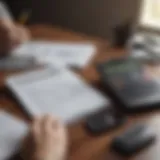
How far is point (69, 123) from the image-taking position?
1100mm

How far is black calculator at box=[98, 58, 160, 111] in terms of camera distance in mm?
1167

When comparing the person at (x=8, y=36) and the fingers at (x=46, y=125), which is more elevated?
the person at (x=8, y=36)

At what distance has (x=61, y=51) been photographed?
5.07 feet

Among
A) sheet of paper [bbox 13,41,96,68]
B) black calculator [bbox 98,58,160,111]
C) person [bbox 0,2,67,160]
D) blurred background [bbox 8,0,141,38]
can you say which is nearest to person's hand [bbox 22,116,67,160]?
person [bbox 0,2,67,160]

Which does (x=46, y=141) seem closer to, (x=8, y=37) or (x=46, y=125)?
(x=46, y=125)

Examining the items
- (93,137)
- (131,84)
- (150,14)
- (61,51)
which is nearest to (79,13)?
(150,14)

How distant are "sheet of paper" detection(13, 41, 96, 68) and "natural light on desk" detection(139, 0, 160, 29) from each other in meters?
0.75

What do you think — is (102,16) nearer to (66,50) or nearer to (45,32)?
(45,32)

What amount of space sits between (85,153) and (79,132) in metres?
0.09

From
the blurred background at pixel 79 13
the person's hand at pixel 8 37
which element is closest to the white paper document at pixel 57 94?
the person's hand at pixel 8 37

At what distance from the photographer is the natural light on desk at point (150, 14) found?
7.46 ft

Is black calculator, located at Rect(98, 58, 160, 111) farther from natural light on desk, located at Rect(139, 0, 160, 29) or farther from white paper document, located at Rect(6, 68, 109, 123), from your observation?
natural light on desk, located at Rect(139, 0, 160, 29)

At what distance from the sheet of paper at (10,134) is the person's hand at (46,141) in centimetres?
3

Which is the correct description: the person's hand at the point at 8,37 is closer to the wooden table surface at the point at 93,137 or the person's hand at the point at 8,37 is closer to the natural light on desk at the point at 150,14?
the wooden table surface at the point at 93,137
